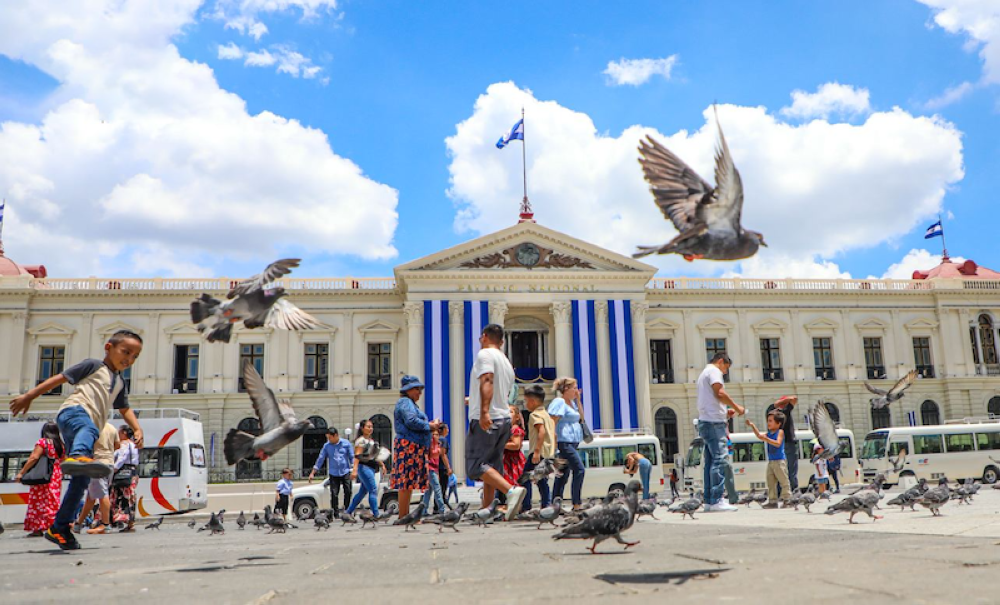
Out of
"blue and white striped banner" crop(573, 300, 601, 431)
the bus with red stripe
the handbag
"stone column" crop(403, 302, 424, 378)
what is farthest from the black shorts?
"blue and white striped banner" crop(573, 300, 601, 431)

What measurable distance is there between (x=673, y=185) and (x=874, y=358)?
38721 millimetres

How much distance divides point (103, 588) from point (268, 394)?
2247 mm

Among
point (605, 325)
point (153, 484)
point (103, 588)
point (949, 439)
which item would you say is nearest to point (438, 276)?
point (605, 325)

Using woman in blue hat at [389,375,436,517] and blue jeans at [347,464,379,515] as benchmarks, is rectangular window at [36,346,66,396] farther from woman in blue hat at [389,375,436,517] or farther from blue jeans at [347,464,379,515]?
woman in blue hat at [389,375,436,517]

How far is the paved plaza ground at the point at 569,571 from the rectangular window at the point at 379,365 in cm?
3132

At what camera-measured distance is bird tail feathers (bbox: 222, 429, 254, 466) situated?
5609mm

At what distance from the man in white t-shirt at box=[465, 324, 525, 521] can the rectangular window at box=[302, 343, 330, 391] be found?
3061 centimetres

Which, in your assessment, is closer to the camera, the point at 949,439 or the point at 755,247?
the point at 755,247

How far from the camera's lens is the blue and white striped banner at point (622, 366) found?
3456 cm

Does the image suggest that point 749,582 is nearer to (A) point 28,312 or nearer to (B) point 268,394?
(B) point 268,394

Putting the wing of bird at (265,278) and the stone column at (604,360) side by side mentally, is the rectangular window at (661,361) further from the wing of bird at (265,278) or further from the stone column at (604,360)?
the wing of bird at (265,278)

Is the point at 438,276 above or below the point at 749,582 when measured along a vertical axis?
above

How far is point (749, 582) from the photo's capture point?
10.3 ft

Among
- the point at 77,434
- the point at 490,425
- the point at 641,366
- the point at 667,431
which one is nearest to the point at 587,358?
the point at 641,366
